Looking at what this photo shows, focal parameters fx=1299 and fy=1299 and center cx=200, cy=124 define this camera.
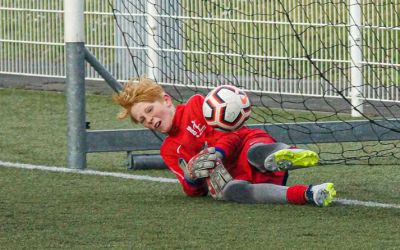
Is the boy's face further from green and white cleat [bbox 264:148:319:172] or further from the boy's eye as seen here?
green and white cleat [bbox 264:148:319:172]

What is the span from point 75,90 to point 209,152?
5.34ft

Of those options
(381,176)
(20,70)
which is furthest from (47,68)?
(381,176)

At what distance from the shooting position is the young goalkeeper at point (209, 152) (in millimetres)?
6484

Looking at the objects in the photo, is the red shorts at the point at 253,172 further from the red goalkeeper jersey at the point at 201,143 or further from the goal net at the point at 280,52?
the goal net at the point at 280,52

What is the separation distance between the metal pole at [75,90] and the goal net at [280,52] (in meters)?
2.07

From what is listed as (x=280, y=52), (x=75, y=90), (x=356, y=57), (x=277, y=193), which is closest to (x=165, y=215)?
(x=277, y=193)

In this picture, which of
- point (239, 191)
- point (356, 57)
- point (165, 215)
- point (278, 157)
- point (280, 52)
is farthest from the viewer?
point (280, 52)

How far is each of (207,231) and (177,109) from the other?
1180mm

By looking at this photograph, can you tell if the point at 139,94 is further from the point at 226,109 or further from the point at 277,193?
the point at 277,193

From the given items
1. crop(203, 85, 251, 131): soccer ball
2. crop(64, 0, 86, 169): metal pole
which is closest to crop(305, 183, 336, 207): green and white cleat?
crop(203, 85, 251, 131): soccer ball

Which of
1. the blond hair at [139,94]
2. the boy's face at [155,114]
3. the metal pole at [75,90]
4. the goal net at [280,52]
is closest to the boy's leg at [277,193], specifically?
the boy's face at [155,114]

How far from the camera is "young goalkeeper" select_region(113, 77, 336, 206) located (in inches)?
255

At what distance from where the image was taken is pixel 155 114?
6680 mm

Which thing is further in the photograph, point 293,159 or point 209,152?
point 209,152
